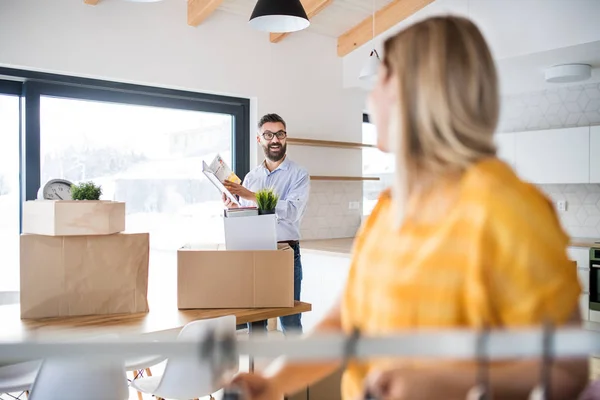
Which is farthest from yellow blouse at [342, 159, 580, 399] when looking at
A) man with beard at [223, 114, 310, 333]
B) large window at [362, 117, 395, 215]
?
large window at [362, 117, 395, 215]

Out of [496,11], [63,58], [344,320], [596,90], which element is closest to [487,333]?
[344,320]

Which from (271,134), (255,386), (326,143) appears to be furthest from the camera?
(326,143)

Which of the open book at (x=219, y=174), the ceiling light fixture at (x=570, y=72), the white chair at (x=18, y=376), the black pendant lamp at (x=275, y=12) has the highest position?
the black pendant lamp at (x=275, y=12)

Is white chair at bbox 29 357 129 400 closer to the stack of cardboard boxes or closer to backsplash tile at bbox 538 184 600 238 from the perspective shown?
the stack of cardboard boxes

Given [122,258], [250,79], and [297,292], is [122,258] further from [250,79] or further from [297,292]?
[250,79]

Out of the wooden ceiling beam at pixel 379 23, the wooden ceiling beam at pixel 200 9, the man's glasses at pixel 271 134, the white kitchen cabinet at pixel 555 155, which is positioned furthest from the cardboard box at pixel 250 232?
the wooden ceiling beam at pixel 379 23

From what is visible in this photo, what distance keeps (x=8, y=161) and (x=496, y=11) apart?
144 inches

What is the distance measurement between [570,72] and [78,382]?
13.3 ft

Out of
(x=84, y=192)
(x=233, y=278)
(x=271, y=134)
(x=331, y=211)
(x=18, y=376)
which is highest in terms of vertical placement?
(x=271, y=134)

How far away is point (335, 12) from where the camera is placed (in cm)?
484

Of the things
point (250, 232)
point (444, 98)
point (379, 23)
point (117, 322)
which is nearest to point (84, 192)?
point (117, 322)

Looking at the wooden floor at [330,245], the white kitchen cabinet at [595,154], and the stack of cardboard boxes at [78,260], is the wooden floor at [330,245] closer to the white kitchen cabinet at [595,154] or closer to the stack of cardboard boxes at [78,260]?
the white kitchen cabinet at [595,154]

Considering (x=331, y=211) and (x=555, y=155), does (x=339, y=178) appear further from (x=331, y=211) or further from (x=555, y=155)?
(x=555, y=155)

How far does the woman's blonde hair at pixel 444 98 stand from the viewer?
32.6 inches
